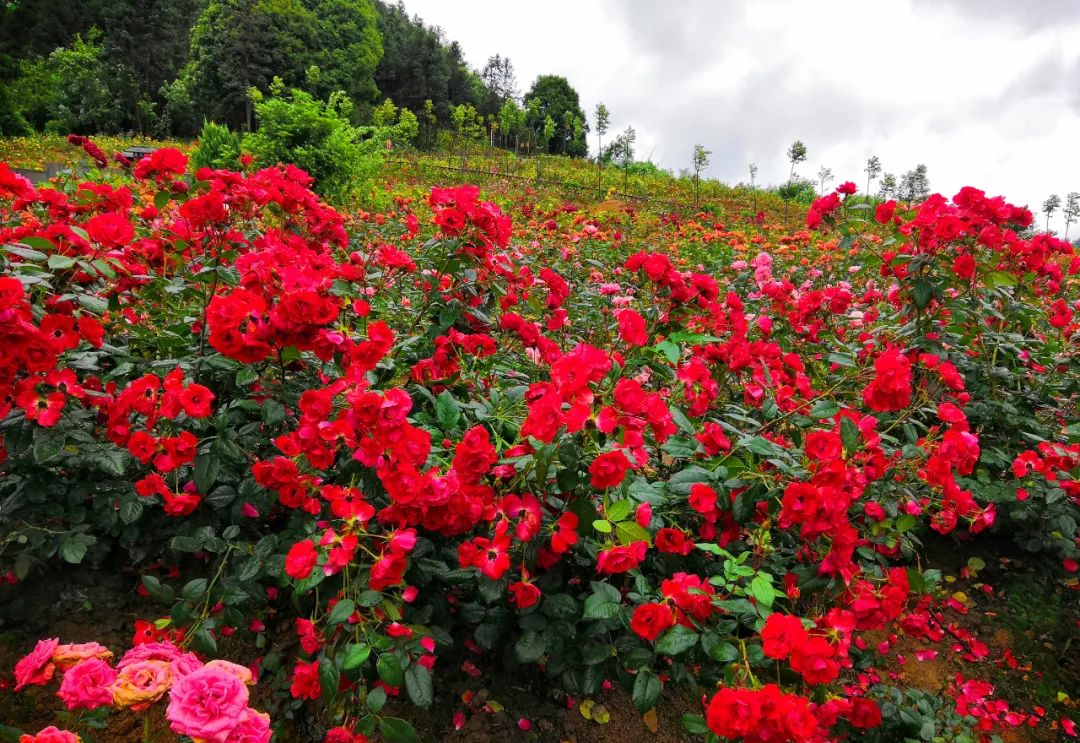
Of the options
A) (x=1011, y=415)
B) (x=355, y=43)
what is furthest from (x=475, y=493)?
(x=355, y=43)

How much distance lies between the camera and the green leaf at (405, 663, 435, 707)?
1126 millimetres

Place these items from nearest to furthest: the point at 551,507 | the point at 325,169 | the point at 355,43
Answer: the point at 551,507, the point at 325,169, the point at 355,43

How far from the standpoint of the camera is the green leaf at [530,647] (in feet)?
4.16

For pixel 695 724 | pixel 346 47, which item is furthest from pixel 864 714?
pixel 346 47

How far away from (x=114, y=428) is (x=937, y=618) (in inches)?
112

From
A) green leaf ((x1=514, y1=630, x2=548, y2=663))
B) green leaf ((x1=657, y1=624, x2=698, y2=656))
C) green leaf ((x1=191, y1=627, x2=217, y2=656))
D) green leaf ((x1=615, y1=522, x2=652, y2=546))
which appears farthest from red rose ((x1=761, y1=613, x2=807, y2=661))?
green leaf ((x1=191, y1=627, x2=217, y2=656))

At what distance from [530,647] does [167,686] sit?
698mm

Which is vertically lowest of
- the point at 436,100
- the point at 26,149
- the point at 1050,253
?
the point at 26,149

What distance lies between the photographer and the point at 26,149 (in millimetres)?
15969

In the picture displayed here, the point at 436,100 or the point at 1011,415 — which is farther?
the point at 436,100

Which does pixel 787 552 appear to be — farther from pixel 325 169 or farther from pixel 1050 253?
pixel 325 169

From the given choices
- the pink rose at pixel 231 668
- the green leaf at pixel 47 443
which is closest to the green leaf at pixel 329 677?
the pink rose at pixel 231 668

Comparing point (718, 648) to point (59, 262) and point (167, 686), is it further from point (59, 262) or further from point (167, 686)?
point (59, 262)

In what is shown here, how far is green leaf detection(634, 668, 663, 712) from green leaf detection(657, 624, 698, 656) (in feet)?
0.32
